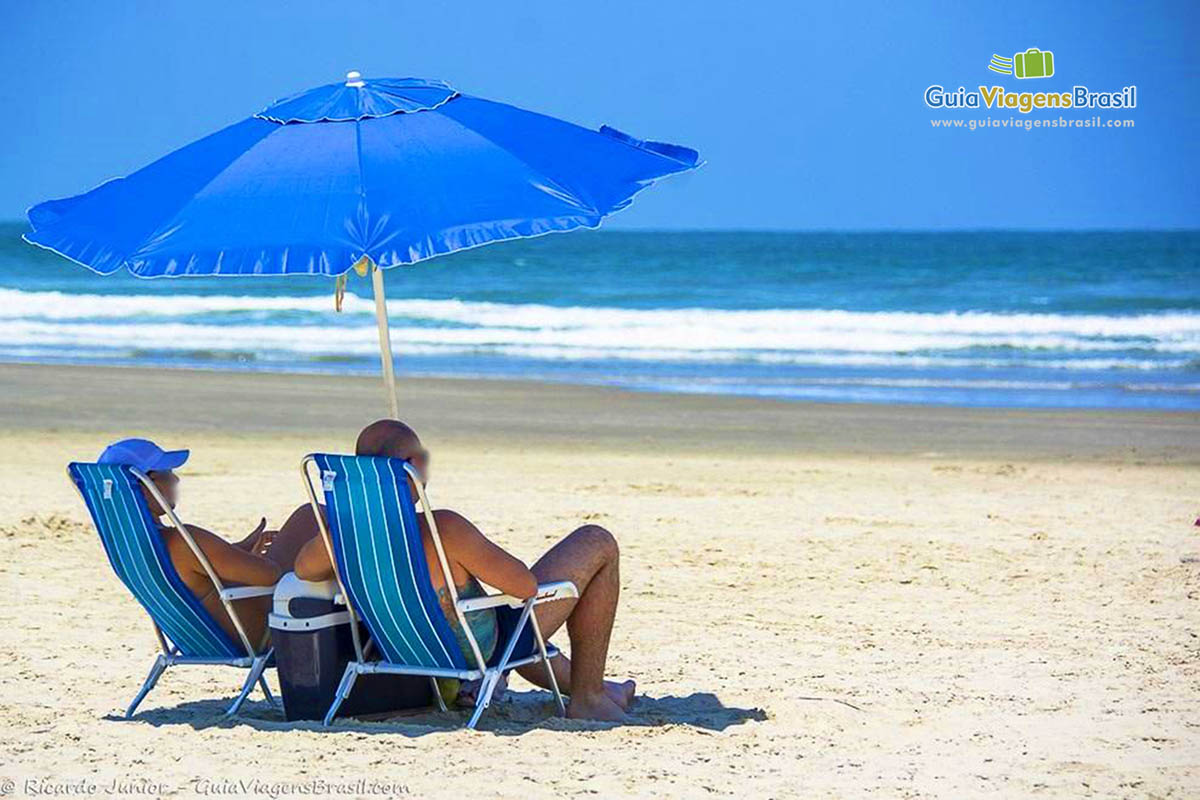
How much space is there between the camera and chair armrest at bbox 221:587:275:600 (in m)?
4.34

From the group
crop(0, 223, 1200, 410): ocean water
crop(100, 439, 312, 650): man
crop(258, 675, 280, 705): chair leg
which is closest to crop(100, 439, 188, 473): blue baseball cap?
crop(100, 439, 312, 650): man

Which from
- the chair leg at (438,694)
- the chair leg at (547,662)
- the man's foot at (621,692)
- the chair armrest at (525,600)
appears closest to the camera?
the chair armrest at (525,600)

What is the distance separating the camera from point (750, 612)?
608 centimetres

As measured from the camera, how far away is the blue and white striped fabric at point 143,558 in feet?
13.8

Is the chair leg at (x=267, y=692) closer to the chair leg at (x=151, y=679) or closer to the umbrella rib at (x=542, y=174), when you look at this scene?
the chair leg at (x=151, y=679)

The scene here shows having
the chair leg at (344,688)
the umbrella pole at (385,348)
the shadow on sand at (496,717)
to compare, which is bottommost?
the shadow on sand at (496,717)

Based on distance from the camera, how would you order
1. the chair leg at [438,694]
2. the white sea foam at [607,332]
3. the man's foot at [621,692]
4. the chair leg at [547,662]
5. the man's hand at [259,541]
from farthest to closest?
the white sea foam at [607,332]
the man's hand at [259,541]
the man's foot at [621,692]
the chair leg at [438,694]
the chair leg at [547,662]

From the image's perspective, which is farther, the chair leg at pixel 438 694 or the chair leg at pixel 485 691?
the chair leg at pixel 438 694

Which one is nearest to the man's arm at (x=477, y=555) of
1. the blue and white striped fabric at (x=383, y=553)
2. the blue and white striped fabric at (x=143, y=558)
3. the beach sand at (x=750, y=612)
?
the blue and white striped fabric at (x=383, y=553)

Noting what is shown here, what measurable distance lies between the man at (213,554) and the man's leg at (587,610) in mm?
757

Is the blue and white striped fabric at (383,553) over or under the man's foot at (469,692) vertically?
over

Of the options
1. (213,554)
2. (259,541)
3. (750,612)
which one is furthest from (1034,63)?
(213,554)

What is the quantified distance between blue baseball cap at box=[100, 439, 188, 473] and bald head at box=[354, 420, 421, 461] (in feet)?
1.77

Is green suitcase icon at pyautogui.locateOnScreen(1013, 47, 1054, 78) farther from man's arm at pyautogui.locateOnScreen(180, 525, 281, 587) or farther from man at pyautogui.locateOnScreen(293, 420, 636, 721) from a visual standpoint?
man's arm at pyautogui.locateOnScreen(180, 525, 281, 587)
